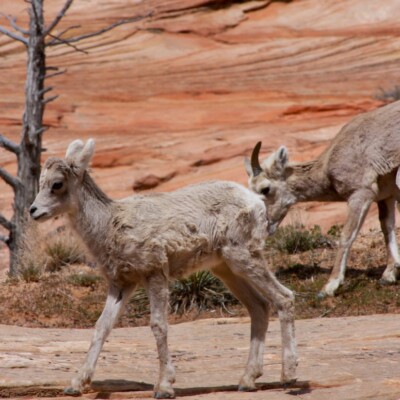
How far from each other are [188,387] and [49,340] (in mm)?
1958

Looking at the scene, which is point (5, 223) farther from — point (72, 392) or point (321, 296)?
point (72, 392)

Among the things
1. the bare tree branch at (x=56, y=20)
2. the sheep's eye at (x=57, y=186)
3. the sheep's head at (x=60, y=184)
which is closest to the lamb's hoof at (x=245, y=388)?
the sheep's head at (x=60, y=184)

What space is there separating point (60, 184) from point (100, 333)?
116cm

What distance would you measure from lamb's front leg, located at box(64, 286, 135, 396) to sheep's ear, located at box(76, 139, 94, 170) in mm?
963

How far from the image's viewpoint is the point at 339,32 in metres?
21.9

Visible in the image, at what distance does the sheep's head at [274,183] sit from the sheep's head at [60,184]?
6.08m

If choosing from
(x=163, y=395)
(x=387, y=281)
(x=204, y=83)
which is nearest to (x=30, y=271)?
(x=387, y=281)

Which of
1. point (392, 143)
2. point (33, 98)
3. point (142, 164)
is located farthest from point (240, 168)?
point (392, 143)

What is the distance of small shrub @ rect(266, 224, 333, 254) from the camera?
1430 cm

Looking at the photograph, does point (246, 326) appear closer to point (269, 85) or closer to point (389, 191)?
point (389, 191)

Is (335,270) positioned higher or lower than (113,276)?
lower

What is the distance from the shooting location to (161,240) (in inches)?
286

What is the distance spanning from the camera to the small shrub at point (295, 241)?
46.9ft

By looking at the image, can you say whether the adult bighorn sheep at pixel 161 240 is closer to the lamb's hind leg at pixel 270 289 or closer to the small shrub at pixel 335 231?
the lamb's hind leg at pixel 270 289
